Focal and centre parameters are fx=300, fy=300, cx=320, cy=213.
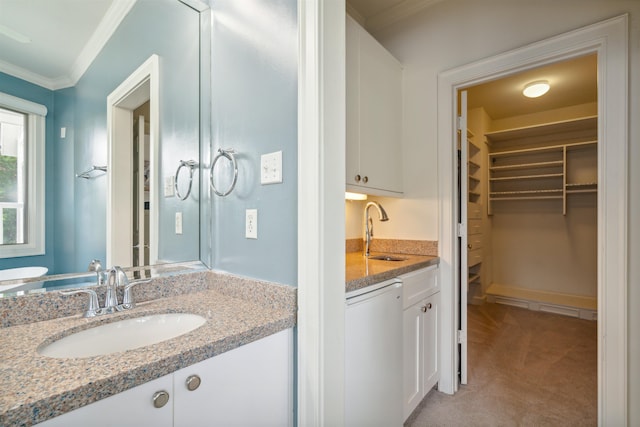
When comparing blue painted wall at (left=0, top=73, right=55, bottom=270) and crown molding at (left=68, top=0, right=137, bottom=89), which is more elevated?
crown molding at (left=68, top=0, right=137, bottom=89)

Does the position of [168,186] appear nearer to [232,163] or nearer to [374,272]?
[232,163]

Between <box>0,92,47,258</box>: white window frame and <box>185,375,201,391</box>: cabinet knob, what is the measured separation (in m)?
0.72

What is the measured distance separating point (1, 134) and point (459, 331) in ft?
7.97

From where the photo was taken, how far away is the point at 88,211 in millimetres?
1095

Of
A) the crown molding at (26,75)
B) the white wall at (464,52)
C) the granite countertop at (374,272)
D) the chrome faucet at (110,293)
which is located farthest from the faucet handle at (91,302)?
the white wall at (464,52)

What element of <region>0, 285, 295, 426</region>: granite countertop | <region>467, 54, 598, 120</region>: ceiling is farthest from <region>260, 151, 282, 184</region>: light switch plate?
<region>467, 54, 598, 120</region>: ceiling

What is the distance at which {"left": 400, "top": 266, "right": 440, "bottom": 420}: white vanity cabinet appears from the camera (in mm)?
1597

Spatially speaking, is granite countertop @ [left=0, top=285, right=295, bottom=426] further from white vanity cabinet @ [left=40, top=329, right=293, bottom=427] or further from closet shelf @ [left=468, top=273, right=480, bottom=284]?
closet shelf @ [left=468, top=273, right=480, bottom=284]

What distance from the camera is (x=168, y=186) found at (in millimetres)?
1354

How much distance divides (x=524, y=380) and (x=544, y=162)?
307 centimetres

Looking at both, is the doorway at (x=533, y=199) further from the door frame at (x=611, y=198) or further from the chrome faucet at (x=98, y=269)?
the chrome faucet at (x=98, y=269)

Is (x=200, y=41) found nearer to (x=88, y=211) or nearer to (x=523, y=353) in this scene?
(x=88, y=211)

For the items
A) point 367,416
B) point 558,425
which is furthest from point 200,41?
point 558,425

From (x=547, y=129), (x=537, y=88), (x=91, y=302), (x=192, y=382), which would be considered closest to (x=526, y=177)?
(x=547, y=129)
